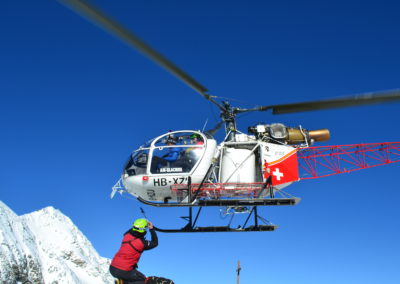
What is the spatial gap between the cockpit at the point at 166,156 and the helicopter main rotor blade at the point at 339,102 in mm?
2615

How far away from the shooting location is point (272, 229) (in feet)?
45.8

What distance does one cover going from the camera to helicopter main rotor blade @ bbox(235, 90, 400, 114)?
11781mm

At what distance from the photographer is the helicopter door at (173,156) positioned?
13625 mm

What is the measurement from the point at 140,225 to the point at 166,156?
4.96 metres

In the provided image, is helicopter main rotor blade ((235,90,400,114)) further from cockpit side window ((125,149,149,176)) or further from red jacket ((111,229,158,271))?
red jacket ((111,229,158,271))

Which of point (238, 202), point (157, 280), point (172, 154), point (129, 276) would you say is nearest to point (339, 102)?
point (238, 202)

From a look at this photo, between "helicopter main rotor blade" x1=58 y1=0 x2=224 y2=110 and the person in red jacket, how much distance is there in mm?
4274

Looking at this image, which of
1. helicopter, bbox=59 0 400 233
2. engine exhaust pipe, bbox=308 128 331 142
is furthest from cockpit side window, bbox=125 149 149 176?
engine exhaust pipe, bbox=308 128 331 142

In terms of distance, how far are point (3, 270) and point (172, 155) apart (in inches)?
8335

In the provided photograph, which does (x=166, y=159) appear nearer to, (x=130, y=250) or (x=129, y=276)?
(x=130, y=250)

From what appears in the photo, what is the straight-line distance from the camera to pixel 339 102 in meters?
12.7

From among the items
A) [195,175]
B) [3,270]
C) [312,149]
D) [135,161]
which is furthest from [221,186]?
[3,270]

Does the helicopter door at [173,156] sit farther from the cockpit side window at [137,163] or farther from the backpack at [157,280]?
the backpack at [157,280]

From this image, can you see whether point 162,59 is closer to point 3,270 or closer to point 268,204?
point 268,204
